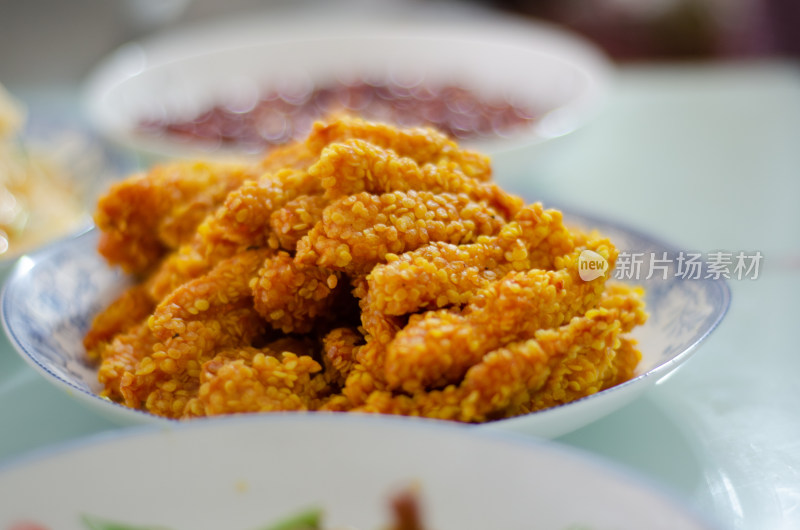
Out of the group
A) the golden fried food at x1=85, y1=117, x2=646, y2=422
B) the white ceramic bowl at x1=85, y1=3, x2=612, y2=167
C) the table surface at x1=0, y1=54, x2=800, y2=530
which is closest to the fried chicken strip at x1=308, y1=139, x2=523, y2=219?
the golden fried food at x1=85, y1=117, x2=646, y2=422

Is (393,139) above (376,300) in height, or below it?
above

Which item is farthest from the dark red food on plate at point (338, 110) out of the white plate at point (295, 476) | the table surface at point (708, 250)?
the white plate at point (295, 476)

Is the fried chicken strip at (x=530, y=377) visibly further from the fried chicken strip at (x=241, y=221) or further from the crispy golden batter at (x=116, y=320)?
the crispy golden batter at (x=116, y=320)

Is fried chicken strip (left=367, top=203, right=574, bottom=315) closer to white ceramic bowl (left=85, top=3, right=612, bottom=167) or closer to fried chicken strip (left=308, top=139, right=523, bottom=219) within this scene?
fried chicken strip (left=308, top=139, right=523, bottom=219)

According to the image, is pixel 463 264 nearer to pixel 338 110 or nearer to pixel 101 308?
pixel 101 308

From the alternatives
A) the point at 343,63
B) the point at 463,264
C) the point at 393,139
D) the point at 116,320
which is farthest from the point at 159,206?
the point at 343,63

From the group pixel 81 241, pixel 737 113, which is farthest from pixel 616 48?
pixel 81 241

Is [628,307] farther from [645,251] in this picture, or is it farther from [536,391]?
[645,251]
